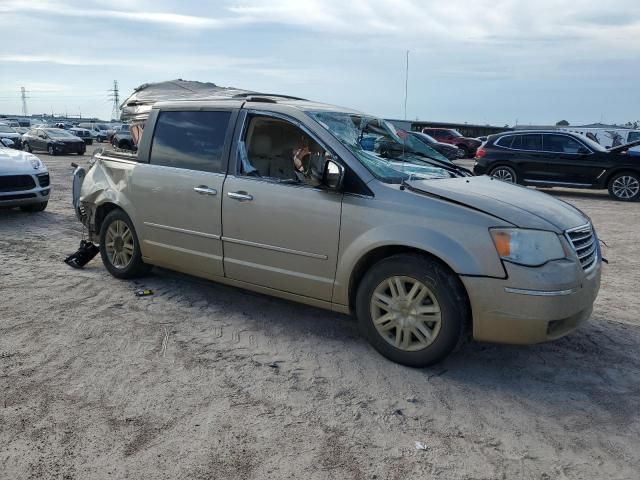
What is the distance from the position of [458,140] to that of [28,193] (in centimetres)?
2544

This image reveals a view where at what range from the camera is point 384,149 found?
4691mm

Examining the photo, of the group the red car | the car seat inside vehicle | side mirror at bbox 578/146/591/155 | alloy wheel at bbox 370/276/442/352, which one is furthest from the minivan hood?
the red car

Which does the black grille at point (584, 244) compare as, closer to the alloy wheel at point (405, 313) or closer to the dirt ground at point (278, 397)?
the dirt ground at point (278, 397)

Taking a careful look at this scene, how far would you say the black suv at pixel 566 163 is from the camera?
1413 cm

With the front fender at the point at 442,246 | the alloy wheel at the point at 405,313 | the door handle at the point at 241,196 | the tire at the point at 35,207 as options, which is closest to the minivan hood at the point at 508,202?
the front fender at the point at 442,246

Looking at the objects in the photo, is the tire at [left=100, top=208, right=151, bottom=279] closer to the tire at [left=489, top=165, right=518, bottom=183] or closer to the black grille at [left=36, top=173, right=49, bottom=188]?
the black grille at [left=36, top=173, right=49, bottom=188]

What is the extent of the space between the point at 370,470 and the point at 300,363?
129cm

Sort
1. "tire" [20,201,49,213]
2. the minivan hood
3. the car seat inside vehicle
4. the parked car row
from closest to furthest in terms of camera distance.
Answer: the minivan hood, the car seat inside vehicle, "tire" [20,201,49,213], the parked car row

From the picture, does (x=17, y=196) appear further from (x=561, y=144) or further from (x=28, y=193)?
(x=561, y=144)

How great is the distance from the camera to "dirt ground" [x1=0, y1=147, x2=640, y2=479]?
288 cm

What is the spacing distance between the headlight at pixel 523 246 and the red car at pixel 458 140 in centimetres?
2759

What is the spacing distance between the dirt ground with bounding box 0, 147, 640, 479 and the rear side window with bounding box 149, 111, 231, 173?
1.27 meters

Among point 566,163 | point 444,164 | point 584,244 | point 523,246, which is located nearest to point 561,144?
point 566,163

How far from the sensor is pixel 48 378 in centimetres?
369
